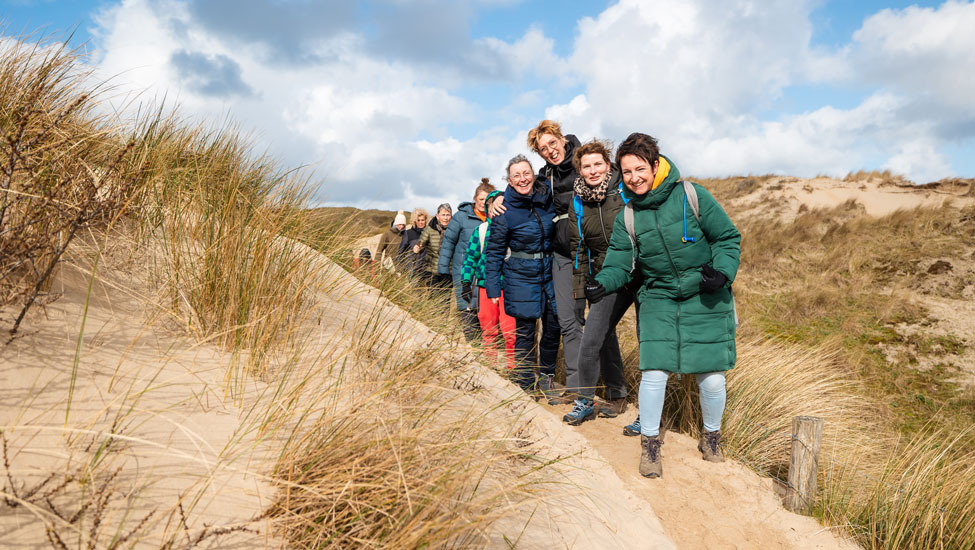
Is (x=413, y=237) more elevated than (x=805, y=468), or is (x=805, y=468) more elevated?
(x=413, y=237)

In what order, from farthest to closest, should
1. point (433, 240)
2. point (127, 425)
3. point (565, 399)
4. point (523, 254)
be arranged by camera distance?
1. point (433, 240)
2. point (565, 399)
3. point (523, 254)
4. point (127, 425)

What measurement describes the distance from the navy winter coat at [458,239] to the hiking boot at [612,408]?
7.36 ft

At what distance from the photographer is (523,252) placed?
495 centimetres

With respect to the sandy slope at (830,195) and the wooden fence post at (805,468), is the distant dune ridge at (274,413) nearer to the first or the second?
the wooden fence post at (805,468)

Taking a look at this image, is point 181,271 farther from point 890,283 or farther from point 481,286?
point 890,283

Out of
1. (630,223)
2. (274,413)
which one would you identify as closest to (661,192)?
(630,223)

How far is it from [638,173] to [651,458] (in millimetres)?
1929

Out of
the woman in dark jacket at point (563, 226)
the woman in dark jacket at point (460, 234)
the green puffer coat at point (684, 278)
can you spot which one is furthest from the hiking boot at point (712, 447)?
the woman in dark jacket at point (460, 234)

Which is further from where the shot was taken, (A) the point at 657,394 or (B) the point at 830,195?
(B) the point at 830,195

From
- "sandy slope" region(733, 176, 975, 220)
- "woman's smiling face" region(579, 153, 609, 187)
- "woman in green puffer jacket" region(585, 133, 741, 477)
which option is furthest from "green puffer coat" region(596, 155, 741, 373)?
"sandy slope" region(733, 176, 975, 220)

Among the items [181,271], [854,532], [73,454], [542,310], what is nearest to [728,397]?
[854,532]

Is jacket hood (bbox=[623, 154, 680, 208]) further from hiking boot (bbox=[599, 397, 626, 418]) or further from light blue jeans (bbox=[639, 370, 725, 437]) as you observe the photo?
hiking boot (bbox=[599, 397, 626, 418])

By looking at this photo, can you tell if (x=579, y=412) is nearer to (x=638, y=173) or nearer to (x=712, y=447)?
(x=712, y=447)

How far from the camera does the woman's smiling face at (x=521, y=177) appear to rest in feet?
15.8
